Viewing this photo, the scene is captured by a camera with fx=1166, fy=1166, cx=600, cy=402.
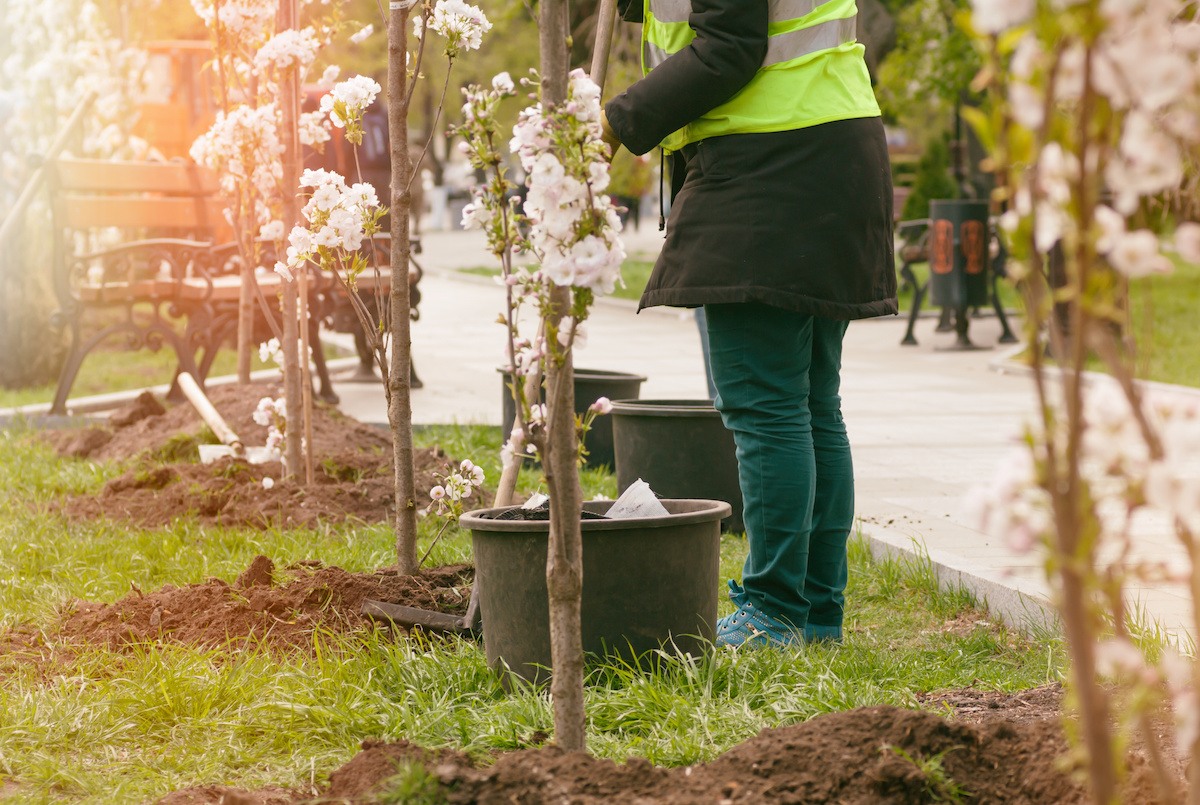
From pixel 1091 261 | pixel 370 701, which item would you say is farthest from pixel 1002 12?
pixel 370 701

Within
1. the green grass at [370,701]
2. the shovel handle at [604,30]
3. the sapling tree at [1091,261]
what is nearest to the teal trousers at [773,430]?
the green grass at [370,701]

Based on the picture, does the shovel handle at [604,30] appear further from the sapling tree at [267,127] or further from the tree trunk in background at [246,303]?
the tree trunk in background at [246,303]

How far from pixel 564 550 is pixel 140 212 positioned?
23.2 ft

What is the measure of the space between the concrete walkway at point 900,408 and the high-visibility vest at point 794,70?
932 mm

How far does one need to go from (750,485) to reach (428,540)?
150 cm

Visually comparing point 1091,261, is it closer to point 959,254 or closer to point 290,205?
point 290,205

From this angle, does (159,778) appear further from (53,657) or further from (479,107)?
(479,107)

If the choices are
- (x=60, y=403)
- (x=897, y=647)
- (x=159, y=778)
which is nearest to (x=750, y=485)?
(x=897, y=647)

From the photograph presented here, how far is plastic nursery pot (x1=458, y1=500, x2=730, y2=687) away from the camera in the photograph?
2.42 meters

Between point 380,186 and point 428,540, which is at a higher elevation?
point 380,186

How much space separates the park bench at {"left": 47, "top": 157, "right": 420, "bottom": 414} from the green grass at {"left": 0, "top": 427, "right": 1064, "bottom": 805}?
377 centimetres

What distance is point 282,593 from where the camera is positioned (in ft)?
10.1

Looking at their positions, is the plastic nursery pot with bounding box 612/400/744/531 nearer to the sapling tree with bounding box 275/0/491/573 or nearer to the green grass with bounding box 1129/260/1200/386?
the sapling tree with bounding box 275/0/491/573

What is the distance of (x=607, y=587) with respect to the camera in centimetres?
245
